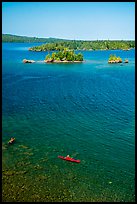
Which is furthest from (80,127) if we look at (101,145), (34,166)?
(34,166)

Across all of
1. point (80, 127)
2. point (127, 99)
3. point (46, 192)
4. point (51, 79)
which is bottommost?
point (46, 192)

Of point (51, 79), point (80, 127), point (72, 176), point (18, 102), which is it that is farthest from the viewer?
point (51, 79)

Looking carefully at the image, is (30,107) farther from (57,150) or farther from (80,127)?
(57,150)

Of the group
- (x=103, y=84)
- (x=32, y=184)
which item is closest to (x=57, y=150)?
(x=32, y=184)

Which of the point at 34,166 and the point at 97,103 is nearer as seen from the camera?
the point at 34,166

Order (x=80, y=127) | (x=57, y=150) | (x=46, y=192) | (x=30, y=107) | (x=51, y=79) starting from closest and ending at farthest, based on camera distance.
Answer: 1. (x=46, y=192)
2. (x=57, y=150)
3. (x=80, y=127)
4. (x=30, y=107)
5. (x=51, y=79)

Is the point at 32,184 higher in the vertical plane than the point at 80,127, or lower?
lower

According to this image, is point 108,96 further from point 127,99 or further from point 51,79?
point 51,79
